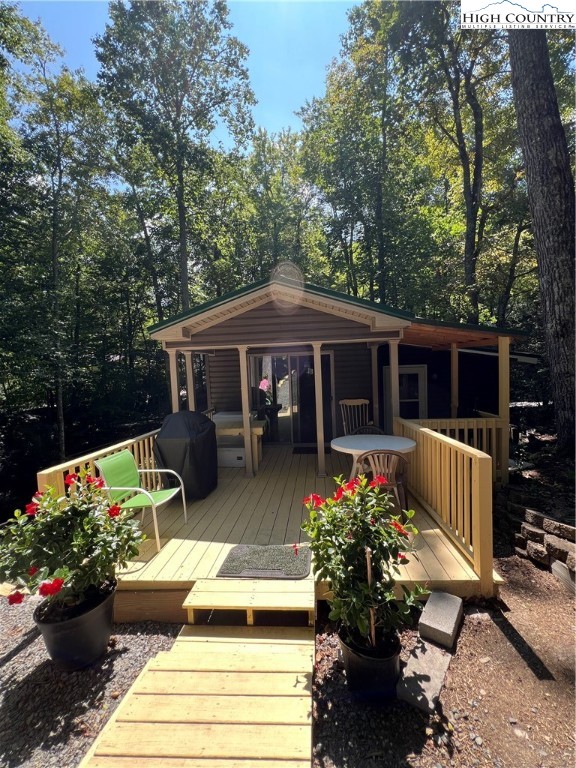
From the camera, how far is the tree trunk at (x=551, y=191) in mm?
5527

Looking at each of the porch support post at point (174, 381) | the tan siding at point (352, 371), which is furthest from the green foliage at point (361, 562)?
the tan siding at point (352, 371)

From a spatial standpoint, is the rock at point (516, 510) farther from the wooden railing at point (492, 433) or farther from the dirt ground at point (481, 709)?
the dirt ground at point (481, 709)

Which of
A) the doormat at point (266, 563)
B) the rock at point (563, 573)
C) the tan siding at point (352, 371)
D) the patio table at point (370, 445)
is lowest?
the rock at point (563, 573)

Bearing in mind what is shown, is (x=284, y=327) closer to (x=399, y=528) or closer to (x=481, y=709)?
(x=399, y=528)

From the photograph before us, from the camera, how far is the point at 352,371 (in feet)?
25.5

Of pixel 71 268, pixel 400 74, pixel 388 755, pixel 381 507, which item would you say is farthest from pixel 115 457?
pixel 400 74

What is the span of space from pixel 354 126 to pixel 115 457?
15.8 meters

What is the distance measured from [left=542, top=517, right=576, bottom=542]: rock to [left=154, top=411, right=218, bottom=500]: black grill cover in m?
3.78

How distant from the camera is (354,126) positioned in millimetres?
13992

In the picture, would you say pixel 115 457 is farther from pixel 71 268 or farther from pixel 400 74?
pixel 400 74

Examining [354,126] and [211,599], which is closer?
[211,599]

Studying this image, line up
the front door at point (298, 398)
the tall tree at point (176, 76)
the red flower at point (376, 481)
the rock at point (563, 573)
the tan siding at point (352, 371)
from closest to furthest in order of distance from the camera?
1. the red flower at point (376, 481)
2. the rock at point (563, 573)
3. the front door at point (298, 398)
4. the tan siding at point (352, 371)
5. the tall tree at point (176, 76)

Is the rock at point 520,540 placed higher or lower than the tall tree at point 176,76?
lower

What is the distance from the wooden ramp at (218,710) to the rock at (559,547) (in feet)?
7.89
